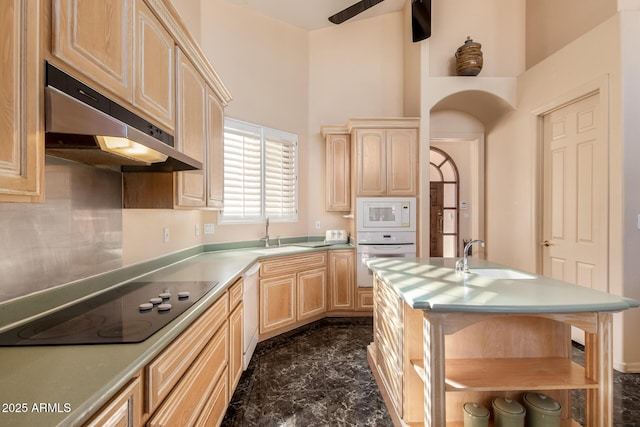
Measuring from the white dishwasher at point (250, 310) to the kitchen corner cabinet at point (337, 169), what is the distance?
1493mm

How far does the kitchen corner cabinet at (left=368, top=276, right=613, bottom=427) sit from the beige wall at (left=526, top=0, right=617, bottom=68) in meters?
3.02

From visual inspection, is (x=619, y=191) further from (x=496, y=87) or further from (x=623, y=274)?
(x=496, y=87)

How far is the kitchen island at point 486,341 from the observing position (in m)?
1.27

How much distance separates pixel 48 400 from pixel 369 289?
3.15 metres

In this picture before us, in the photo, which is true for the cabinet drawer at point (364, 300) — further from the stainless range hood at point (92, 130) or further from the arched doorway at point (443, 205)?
the arched doorway at point (443, 205)

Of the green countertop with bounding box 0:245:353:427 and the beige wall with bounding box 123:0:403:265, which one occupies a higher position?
the beige wall with bounding box 123:0:403:265

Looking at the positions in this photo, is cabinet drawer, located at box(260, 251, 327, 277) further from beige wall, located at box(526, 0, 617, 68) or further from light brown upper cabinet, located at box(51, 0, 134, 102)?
beige wall, located at box(526, 0, 617, 68)

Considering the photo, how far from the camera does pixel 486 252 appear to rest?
4.23 m

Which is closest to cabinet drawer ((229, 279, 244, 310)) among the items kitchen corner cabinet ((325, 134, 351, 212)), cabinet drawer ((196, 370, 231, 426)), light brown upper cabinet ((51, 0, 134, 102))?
cabinet drawer ((196, 370, 231, 426))

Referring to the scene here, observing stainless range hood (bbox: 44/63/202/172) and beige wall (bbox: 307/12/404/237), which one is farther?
beige wall (bbox: 307/12/404/237)

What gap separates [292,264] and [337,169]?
1.46 meters

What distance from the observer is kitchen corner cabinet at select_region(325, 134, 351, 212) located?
379cm

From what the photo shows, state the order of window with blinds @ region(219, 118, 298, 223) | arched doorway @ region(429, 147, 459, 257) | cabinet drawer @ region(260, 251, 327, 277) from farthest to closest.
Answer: arched doorway @ region(429, 147, 459, 257) < window with blinds @ region(219, 118, 298, 223) < cabinet drawer @ region(260, 251, 327, 277)

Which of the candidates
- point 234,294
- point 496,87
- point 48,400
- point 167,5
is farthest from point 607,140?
point 48,400
